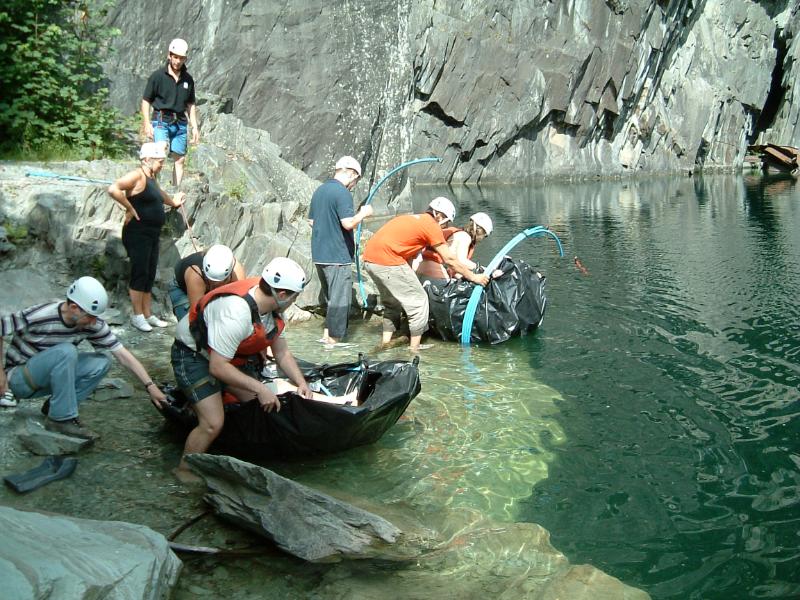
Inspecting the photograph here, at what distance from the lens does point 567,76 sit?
4150 cm

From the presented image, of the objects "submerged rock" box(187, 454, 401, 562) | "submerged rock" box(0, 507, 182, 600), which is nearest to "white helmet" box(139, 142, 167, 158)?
"submerged rock" box(187, 454, 401, 562)

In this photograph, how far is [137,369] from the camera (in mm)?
5574

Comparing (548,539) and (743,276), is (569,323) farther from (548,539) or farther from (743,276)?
(548,539)

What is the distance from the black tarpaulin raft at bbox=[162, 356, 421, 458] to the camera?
18.4 feet

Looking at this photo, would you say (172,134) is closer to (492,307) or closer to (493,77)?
(492,307)

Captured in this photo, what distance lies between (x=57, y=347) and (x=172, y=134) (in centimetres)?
561

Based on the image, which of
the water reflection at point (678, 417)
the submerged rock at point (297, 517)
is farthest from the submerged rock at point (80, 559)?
the water reflection at point (678, 417)

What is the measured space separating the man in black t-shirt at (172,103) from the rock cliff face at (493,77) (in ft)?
10.9

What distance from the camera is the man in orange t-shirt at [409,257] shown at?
8.89 m

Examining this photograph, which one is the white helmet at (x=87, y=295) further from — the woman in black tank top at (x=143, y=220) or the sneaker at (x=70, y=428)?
the woman in black tank top at (x=143, y=220)

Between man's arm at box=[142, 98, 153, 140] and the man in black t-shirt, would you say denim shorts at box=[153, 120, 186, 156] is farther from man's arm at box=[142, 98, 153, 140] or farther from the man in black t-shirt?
man's arm at box=[142, 98, 153, 140]

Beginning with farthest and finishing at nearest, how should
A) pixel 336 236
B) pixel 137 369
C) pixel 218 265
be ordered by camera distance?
pixel 336 236, pixel 218 265, pixel 137 369

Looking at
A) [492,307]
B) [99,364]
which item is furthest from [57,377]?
[492,307]

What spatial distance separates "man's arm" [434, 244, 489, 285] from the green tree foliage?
18.6 feet
